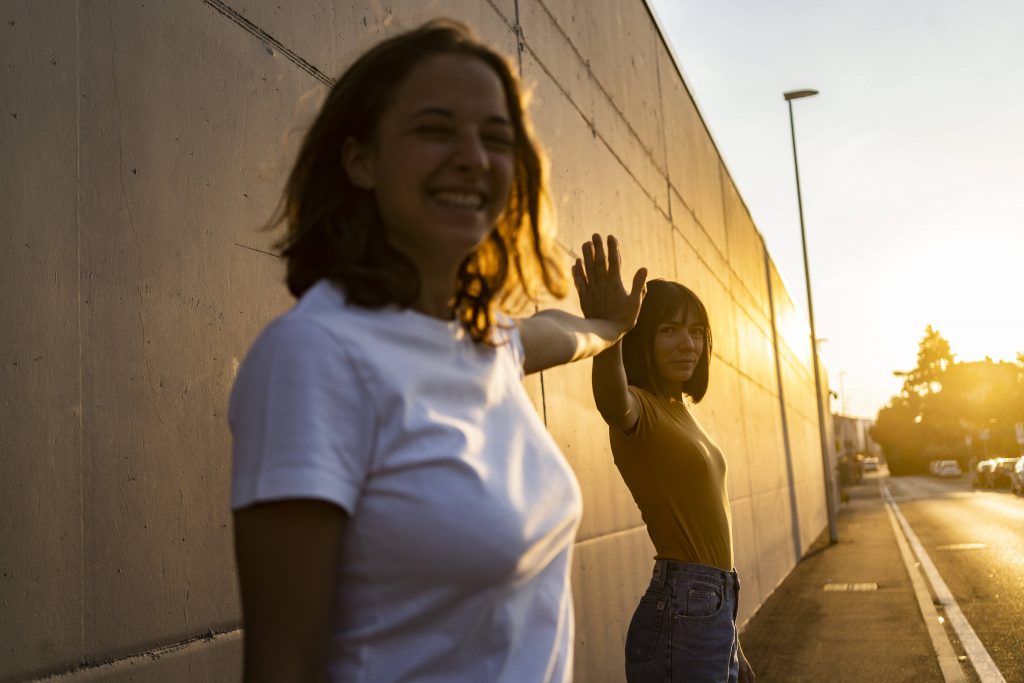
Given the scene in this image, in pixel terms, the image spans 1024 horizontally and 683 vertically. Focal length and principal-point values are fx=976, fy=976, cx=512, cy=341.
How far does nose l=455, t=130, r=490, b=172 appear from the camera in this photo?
4.39ft

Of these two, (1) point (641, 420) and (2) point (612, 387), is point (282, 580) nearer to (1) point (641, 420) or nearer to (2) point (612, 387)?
(2) point (612, 387)

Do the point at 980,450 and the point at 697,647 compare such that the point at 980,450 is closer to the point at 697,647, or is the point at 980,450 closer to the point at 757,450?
the point at 757,450

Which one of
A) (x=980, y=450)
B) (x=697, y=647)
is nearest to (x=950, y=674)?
(x=697, y=647)

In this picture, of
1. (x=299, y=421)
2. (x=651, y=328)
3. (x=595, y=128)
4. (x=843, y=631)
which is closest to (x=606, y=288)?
(x=651, y=328)

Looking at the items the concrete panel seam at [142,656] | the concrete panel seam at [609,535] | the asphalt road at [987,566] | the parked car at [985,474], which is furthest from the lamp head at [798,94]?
the parked car at [985,474]

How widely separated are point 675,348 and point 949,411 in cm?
11627

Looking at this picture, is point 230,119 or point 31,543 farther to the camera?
point 230,119

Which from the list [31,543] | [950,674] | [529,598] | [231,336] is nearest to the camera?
[529,598]

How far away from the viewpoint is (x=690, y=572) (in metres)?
2.86

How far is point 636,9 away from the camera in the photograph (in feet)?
25.2

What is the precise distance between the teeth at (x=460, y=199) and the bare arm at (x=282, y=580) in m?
0.50

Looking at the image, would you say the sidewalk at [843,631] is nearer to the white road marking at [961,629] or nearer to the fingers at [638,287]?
the white road marking at [961,629]

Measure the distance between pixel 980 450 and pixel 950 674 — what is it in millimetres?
100605

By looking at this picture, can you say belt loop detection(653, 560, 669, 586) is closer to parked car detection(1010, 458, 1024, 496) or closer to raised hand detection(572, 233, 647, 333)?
raised hand detection(572, 233, 647, 333)
